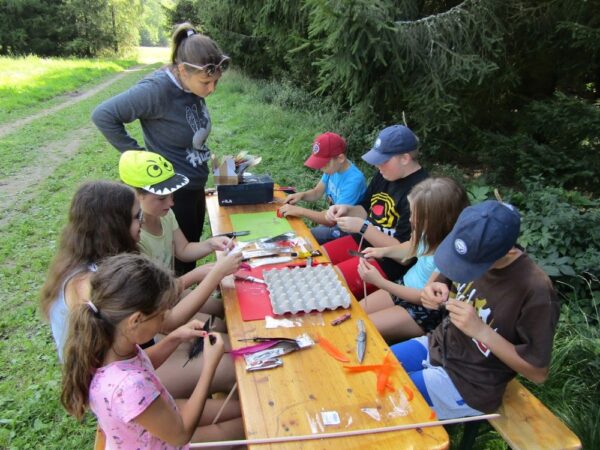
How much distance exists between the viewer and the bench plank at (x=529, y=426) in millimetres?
1672

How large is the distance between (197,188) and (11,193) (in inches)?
184

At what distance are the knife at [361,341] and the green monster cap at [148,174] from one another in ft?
3.89

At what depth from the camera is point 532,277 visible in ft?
5.15

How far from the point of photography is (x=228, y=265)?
2.04 meters

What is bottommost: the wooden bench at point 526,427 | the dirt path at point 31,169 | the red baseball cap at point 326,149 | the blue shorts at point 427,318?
the dirt path at point 31,169

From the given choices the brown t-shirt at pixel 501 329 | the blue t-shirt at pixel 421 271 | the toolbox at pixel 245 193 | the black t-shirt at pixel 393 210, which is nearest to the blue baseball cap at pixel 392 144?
the black t-shirt at pixel 393 210

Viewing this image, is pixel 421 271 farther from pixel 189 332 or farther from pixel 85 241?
pixel 85 241

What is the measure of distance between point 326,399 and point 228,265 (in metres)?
0.85

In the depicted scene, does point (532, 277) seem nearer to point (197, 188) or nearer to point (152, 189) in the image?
point (152, 189)

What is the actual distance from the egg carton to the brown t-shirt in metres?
0.55

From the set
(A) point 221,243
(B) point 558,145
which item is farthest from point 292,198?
(B) point 558,145

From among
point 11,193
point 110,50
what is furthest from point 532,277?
point 110,50

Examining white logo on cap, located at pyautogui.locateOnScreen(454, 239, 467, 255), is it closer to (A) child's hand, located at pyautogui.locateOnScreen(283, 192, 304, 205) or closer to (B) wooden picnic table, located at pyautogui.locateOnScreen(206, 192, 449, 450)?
(B) wooden picnic table, located at pyautogui.locateOnScreen(206, 192, 449, 450)

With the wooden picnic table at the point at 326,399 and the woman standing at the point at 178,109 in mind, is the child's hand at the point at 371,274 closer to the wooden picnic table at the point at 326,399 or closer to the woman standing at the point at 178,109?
the wooden picnic table at the point at 326,399
